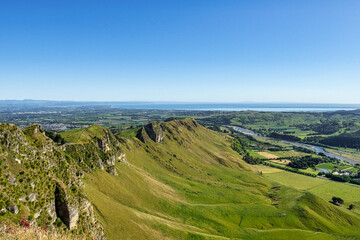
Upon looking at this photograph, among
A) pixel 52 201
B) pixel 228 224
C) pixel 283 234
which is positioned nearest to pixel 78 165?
pixel 52 201

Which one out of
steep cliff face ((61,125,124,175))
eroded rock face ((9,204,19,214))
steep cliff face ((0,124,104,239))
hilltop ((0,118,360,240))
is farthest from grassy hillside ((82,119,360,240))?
eroded rock face ((9,204,19,214))

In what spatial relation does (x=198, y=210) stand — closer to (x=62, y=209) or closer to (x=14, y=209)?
(x=62, y=209)

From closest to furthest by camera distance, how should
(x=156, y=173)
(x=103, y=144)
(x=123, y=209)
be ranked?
1. (x=123, y=209)
2. (x=103, y=144)
3. (x=156, y=173)

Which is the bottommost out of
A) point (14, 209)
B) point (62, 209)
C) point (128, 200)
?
point (128, 200)

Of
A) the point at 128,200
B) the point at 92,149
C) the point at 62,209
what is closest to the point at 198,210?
the point at 128,200

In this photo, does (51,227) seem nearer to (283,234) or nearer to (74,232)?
(74,232)

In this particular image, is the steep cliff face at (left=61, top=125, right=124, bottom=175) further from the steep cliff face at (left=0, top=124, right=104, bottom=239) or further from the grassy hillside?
the steep cliff face at (left=0, top=124, right=104, bottom=239)
